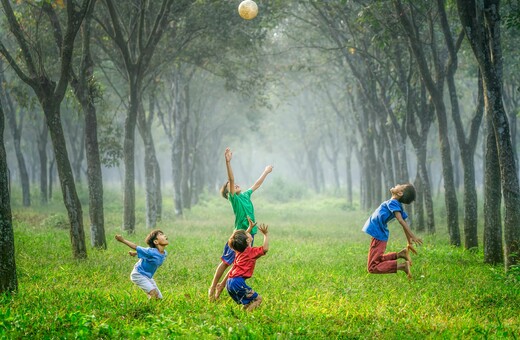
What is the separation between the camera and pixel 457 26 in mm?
15875

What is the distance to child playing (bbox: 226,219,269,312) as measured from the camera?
6586 mm

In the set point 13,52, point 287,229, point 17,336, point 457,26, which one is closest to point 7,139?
point 13,52

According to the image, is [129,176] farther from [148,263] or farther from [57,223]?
[148,263]

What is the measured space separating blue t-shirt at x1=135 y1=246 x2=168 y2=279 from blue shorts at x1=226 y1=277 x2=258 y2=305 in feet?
3.86

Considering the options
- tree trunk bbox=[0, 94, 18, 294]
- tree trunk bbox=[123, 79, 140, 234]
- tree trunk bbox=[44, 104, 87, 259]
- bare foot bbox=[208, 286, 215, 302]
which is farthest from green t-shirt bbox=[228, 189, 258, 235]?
tree trunk bbox=[123, 79, 140, 234]

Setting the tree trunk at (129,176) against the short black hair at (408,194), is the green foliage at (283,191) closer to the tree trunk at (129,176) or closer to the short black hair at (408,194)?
the tree trunk at (129,176)

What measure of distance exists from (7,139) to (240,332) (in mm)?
40920

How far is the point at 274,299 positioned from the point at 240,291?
1020 mm

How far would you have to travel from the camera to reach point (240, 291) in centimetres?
659

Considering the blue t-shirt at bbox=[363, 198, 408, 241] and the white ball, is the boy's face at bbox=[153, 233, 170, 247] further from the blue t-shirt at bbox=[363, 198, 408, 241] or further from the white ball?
the white ball

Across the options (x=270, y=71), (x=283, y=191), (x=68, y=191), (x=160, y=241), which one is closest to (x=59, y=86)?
(x=68, y=191)

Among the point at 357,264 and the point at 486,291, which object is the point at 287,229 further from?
the point at 486,291

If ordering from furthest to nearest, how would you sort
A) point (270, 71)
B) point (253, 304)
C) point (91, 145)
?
point (270, 71) → point (91, 145) → point (253, 304)

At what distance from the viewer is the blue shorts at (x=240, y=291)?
657 cm
